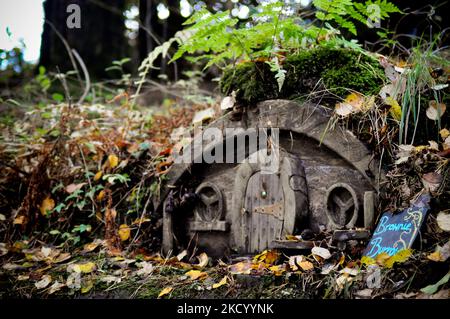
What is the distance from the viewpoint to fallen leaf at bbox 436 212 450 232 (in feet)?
6.94

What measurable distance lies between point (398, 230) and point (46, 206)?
324 centimetres

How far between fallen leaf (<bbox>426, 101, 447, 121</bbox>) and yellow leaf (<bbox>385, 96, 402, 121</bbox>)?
205 millimetres

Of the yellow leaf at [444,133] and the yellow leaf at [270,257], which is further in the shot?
the yellow leaf at [270,257]

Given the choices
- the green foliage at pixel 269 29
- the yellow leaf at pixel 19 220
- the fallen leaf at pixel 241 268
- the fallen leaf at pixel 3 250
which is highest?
the green foliage at pixel 269 29

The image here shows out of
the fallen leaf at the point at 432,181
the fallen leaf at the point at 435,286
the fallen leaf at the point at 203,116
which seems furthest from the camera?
the fallen leaf at the point at 203,116

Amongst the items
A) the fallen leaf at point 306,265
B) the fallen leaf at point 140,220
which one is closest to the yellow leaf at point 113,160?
the fallen leaf at point 140,220

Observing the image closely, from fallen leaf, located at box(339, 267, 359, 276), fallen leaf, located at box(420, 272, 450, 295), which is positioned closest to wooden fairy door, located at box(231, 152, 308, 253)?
fallen leaf, located at box(339, 267, 359, 276)

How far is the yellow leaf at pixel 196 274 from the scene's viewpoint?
2.76m

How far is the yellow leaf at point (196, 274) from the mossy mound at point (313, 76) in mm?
1417

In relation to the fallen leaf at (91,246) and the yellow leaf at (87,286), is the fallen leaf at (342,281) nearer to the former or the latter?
the yellow leaf at (87,286)

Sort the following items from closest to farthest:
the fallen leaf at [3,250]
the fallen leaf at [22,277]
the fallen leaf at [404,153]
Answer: the fallen leaf at [404,153] < the fallen leaf at [22,277] < the fallen leaf at [3,250]

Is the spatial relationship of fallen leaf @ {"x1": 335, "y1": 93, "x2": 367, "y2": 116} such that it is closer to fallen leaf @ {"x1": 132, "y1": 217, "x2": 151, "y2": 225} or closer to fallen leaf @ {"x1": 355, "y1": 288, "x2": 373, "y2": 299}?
fallen leaf @ {"x1": 355, "y1": 288, "x2": 373, "y2": 299}
